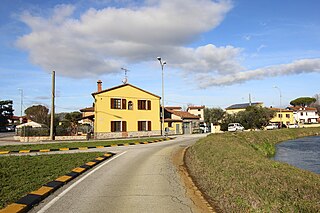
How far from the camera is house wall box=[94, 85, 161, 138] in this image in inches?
1585

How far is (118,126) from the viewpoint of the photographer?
4178 cm

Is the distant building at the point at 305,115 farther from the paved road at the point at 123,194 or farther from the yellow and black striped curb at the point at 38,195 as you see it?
the yellow and black striped curb at the point at 38,195

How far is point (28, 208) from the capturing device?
6426 millimetres

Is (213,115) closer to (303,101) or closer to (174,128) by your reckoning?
(174,128)

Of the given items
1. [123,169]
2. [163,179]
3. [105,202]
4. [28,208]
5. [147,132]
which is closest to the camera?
[28,208]

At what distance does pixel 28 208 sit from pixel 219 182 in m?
4.84

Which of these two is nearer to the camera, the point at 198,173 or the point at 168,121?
the point at 198,173

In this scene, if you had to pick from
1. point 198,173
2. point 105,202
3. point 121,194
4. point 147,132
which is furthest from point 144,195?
point 147,132

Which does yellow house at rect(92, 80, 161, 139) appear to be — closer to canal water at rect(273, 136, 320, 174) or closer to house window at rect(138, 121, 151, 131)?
house window at rect(138, 121, 151, 131)

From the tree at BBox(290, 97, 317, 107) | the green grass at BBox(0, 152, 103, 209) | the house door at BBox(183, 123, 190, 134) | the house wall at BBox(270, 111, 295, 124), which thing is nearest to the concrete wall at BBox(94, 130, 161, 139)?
the house door at BBox(183, 123, 190, 134)

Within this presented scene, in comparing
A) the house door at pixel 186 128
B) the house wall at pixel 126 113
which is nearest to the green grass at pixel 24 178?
the house wall at pixel 126 113

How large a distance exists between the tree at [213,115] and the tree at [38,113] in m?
37.9

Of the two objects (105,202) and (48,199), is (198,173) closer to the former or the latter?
(105,202)

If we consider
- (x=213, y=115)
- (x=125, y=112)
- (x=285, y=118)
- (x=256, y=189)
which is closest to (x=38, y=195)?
(x=256, y=189)
